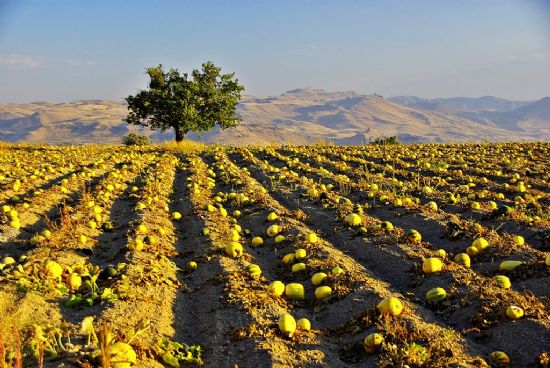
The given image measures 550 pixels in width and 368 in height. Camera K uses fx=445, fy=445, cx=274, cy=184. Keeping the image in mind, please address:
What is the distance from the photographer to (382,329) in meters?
5.70

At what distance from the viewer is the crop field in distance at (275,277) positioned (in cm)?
535

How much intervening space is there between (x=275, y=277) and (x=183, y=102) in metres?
27.8

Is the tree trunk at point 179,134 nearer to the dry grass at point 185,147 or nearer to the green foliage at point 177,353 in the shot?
the dry grass at point 185,147

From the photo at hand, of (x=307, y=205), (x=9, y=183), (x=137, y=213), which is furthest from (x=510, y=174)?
(x=9, y=183)

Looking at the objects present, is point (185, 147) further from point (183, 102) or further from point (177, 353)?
point (177, 353)

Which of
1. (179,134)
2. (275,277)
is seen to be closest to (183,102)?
(179,134)

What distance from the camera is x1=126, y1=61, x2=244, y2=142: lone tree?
1368 inches

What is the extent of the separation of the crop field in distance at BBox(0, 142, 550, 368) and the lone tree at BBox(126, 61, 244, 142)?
772 inches

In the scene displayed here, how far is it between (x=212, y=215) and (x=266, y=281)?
468 cm

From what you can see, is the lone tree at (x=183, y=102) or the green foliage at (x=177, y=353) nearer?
the green foliage at (x=177, y=353)

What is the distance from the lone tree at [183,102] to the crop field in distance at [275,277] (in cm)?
1960

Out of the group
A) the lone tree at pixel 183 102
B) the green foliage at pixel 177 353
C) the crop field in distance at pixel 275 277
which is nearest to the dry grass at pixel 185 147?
the lone tree at pixel 183 102

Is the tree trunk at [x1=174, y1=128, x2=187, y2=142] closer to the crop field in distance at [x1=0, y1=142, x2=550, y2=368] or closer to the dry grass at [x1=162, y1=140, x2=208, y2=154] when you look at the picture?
the dry grass at [x1=162, y1=140, x2=208, y2=154]

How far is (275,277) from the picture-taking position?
8.28 metres
